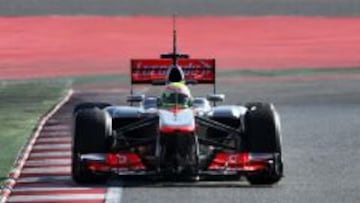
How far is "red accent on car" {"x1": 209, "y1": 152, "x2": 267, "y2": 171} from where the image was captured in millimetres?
18359

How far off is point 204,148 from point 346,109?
534 inches

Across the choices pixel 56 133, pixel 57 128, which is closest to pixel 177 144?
pixel 56 133

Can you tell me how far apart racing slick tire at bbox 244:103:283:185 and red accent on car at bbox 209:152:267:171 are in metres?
0.11

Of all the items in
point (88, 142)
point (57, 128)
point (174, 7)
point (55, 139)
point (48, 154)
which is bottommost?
point (174, 7)

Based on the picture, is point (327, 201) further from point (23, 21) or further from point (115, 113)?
point (23, 21)

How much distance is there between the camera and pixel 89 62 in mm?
49469

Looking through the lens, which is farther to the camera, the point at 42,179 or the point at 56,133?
the point at 56,133

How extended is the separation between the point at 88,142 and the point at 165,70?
142 inches

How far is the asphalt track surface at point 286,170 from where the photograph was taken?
56.6 ft

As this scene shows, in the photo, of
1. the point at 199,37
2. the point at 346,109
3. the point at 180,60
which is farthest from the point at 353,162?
the point at 199,37

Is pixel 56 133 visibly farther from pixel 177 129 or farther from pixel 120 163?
pixel 177 129

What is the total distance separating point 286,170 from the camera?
65.9ft

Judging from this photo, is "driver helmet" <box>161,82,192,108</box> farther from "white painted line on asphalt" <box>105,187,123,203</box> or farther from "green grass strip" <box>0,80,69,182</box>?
"green grass strip" <box>0,80,69,182</box>

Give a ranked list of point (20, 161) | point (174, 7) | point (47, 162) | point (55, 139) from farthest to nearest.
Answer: point (174, 7), point (55, 139), point (47, 162), point (20, 161)
